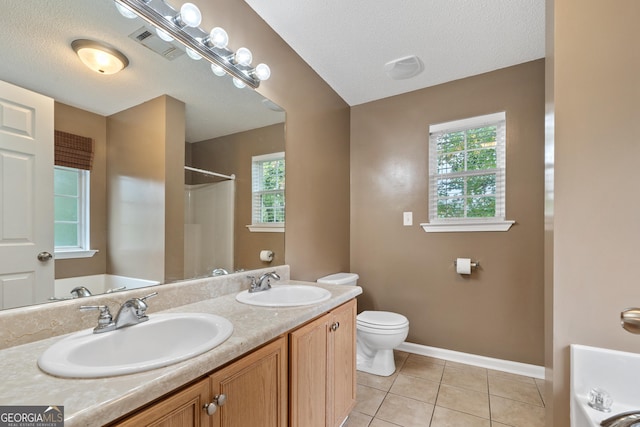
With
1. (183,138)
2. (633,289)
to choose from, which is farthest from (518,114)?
(183,138)

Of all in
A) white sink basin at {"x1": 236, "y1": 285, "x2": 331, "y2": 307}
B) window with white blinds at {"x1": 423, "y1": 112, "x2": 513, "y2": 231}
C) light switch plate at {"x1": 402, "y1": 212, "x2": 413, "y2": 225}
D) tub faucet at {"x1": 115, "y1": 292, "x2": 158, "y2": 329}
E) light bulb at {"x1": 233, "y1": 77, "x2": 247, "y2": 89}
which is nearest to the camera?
tub faucet at {"x1": 115, "y1": 292, "x2": 158, "y2": 329}

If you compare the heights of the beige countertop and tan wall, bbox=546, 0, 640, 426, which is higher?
tan wall, bbox=546, 0, 640, 426

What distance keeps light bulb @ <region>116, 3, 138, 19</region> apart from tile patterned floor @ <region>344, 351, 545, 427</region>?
225cm

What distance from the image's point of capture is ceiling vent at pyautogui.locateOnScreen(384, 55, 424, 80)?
2.13 m

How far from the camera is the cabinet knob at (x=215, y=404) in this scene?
72 centimetres

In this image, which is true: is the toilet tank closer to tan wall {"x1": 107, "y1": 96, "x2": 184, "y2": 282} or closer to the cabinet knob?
tan wall {"x1": 107, "y1": 96, "x2": 184, "y2": 282}

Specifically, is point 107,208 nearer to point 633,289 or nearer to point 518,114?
point 633,289

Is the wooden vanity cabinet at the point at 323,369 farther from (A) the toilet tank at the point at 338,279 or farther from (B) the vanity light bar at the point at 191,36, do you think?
(B) the vanity light bar at the point at 191,36

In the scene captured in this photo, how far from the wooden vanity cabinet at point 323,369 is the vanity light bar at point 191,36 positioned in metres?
1.36

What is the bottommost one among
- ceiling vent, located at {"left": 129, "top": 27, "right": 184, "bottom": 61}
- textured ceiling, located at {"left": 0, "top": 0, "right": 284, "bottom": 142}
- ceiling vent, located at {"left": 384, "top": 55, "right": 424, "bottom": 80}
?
textured ceiling, located at {"left": 0, "top": 0, "right": 284, "bottom": 142}

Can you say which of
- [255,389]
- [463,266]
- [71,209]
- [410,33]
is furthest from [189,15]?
[463,266]

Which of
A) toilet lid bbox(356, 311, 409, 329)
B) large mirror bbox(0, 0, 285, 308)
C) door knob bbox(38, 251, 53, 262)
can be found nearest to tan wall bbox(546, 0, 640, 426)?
toilet lid bbox(356, 311, 409, 329)

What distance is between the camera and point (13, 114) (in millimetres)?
821

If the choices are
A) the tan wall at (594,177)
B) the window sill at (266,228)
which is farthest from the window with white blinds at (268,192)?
the tan wall at (594,177)
